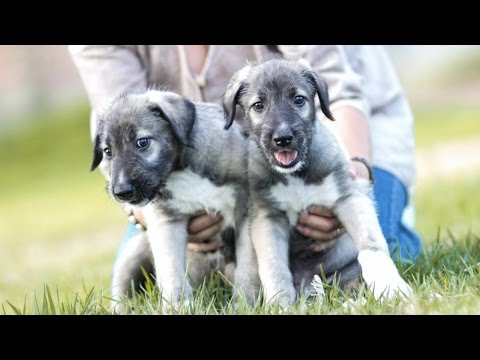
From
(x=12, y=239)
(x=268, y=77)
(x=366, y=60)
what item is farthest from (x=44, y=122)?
(x=268, y=77)

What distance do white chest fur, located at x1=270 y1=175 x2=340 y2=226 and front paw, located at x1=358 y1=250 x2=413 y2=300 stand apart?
0.39 meters

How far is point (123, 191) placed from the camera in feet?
12.8

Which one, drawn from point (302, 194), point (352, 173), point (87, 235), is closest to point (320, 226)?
point (302, 194)

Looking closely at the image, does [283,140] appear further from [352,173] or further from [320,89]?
[352,173]

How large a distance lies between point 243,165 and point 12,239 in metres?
9.26

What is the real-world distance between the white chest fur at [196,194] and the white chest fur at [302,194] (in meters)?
0.30

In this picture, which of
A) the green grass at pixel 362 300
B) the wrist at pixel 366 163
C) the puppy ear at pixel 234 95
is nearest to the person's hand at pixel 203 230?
the green grass at pixel 362 300

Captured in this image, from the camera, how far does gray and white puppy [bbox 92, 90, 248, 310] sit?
13.5 feet

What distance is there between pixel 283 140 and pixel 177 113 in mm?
673

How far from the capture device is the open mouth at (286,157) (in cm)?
397

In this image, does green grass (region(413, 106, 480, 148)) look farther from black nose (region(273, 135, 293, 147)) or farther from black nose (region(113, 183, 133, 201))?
black nose (region(113, 183, 133, 201))

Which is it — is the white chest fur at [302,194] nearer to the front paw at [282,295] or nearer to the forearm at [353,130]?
the front paw at [282,295]

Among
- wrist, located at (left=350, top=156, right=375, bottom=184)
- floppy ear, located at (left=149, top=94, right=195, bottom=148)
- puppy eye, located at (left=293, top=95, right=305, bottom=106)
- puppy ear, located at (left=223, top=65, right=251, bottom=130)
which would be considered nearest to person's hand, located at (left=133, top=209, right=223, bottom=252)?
floppy ear, located at (left=149, top=94, right=195, bottom=148)

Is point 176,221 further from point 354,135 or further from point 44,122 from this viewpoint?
point 44,122
